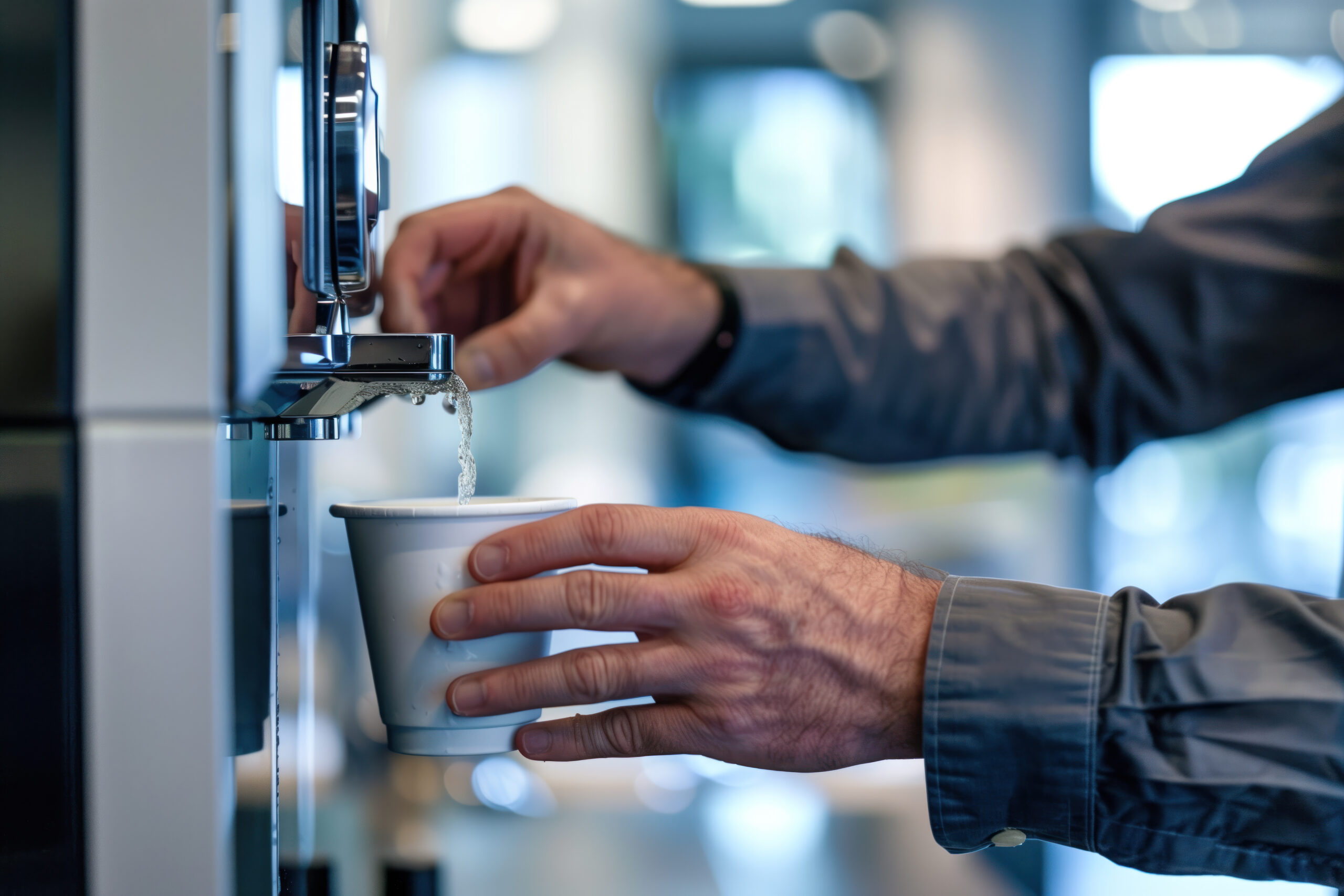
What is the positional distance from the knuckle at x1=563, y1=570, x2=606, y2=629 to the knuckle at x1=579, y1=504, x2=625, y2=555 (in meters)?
0.01

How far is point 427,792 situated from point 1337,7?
2146mm

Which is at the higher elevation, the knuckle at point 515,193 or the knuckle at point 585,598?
the knuckle at point 515,193

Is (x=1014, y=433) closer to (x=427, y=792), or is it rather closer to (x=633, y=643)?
(x=633, y=643)

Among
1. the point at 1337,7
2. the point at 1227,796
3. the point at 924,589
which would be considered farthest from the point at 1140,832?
the point at 1337,7

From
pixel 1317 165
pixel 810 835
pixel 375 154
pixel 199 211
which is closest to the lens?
pixel 199 211

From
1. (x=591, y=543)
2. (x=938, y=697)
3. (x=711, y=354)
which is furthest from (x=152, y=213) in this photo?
(x=711, y=354)

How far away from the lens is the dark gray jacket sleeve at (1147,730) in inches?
19.5

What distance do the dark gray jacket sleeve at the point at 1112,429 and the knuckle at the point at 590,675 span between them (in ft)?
0.54

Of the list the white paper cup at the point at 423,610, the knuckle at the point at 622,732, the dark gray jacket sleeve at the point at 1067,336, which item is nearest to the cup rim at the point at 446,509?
the white paper cup at the point at 423,610

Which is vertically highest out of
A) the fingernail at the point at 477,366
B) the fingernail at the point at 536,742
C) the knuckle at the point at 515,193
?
the knuckle at the point at 515,193

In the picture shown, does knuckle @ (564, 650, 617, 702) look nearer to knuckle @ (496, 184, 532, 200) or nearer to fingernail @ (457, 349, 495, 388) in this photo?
fingernail @ (457, 349, 495, 388)

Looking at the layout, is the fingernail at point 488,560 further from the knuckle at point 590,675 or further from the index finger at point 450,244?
the index finger at point 450,244

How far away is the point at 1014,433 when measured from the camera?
3.37 feet

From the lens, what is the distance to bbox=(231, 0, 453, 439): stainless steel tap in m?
0.40
